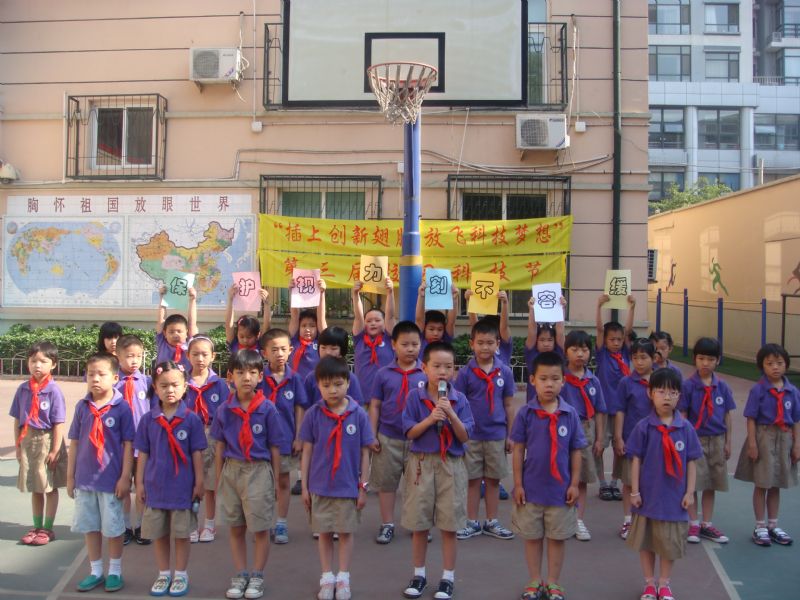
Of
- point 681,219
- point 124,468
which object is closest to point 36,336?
point 124,468

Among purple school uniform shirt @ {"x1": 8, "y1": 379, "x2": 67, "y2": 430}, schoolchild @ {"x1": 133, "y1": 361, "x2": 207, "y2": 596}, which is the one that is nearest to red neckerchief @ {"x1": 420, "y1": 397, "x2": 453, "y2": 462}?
schoolchild @ {"x1": 133, "y1": 361, "x2": 207, "y2": 596}

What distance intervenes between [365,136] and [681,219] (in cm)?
937

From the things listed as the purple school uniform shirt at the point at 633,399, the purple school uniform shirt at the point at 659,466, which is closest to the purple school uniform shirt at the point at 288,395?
the purple school uniform shirt at the point at 659,466

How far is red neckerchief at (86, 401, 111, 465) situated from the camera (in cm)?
415

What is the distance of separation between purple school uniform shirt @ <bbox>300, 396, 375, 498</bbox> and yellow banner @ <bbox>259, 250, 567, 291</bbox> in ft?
20.0

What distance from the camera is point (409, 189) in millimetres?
6816

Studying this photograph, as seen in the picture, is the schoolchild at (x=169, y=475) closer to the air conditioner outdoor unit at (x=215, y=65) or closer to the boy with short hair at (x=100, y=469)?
the boy with short hair at (x=100, y=469)

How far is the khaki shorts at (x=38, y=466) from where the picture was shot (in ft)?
15.5

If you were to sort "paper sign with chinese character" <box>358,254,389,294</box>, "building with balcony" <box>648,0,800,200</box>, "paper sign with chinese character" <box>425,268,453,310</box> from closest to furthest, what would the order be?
"paper sign with chinese character" <box>425,268,453,310</box>
"paper sign with chinese character" <box>358,254,389,294</box>
"building with balcony" <box>648,0,800,200</box>

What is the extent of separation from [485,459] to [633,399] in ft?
3.93

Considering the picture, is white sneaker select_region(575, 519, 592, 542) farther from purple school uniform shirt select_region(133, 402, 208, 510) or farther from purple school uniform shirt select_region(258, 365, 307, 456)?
purple school uniform shirt select_region(133, 402, 208, 510)

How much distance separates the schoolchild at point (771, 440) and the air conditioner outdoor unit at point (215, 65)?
836cm

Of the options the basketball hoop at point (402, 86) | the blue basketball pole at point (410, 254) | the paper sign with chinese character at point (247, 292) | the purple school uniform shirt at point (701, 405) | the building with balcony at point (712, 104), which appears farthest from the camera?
the building with balcony at point (712, 104)

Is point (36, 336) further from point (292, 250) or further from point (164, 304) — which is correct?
point (164, 304)
